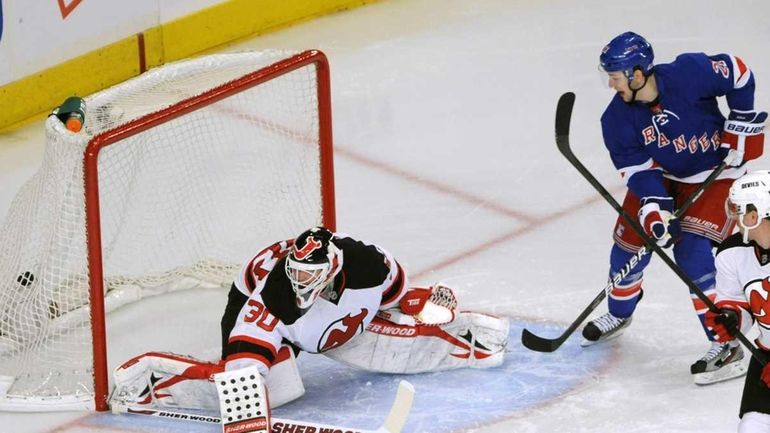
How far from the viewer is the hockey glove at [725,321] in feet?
12.4

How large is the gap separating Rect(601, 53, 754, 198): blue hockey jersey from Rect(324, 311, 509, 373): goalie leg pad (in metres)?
0.60

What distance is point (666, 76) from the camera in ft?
14.8

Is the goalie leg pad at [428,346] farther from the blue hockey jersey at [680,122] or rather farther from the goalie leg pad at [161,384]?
the blue hockey jersey at [680,122]

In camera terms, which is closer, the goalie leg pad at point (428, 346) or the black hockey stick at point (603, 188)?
the black hockey stick at point (603, 188)

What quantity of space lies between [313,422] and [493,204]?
155 cm

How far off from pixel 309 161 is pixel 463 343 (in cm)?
85

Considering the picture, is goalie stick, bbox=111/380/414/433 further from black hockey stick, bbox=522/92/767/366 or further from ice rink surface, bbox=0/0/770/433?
black hockey stick, bbox=522/92/767/366

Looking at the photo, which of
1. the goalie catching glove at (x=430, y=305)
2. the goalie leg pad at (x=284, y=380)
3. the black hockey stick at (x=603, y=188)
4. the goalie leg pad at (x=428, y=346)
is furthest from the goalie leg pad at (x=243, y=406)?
the black hockey stick at (x=603, y=188)

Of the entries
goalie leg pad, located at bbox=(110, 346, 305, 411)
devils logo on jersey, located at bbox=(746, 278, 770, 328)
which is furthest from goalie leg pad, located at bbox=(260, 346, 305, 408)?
devils logo on jersey, located at bbox=(746, 278, 770, 328)

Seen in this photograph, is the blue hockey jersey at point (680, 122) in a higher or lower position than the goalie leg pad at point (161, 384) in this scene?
higher

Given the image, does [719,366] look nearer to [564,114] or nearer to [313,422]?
[564,114]

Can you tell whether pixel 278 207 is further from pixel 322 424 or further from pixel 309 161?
pixel 322 424

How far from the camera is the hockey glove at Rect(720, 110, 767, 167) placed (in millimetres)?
4508

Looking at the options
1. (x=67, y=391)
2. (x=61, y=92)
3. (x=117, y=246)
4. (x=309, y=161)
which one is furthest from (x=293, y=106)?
(x=61, y=92)
